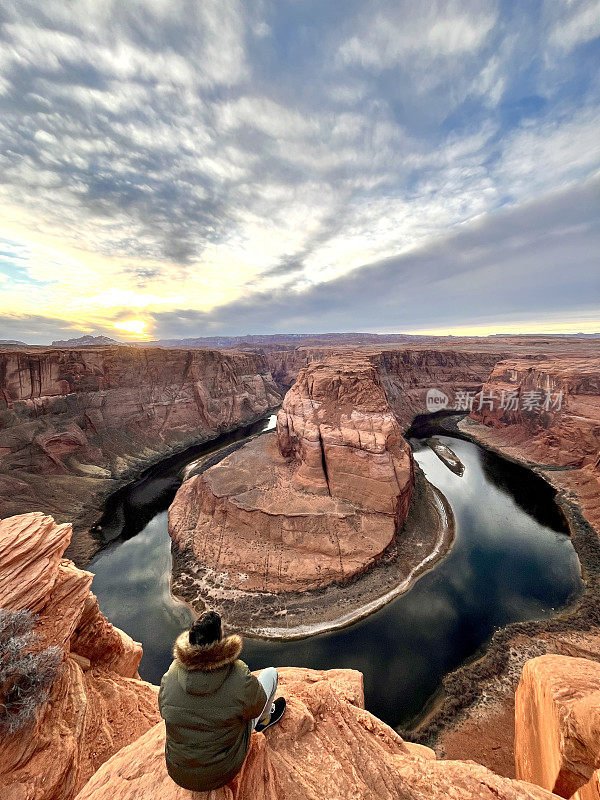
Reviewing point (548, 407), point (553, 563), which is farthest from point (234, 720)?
point (548, 407)

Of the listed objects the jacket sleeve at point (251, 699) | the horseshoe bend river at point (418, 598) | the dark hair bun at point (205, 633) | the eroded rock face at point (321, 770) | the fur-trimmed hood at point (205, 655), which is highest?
the dark hair bun at point (205, 633)

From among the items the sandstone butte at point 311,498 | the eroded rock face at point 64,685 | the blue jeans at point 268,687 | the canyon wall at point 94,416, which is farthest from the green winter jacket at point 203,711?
the canyon wall at point 94,416

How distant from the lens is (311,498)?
2348 cm

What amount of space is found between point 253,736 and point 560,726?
765cm

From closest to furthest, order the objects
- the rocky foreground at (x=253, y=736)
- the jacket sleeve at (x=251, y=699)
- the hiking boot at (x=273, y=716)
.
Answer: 1. the jacket sleeve at (x=251, y=699)
2. the rocky foreground at (x=253, y=736)
3. the hiking boot at (x=273, y=716)

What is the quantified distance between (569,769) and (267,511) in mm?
17996

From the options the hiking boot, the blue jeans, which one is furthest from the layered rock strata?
the blue jeans

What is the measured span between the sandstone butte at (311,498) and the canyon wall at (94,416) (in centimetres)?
1548

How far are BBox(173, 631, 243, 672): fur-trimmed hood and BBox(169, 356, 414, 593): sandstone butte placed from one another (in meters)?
18.2

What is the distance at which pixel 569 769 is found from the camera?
6148 millimetres

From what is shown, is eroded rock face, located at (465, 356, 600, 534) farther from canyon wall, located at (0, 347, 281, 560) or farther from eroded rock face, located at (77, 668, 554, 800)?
canyon wall, located at (0, 347, 281, 560)

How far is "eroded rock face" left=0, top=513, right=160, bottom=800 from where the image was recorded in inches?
196

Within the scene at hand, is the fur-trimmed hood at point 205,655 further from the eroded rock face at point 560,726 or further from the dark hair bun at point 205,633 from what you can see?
the eroded rock face at point 560,726

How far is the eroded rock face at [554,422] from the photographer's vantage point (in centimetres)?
3278
